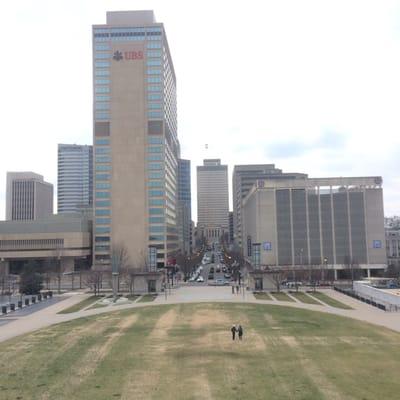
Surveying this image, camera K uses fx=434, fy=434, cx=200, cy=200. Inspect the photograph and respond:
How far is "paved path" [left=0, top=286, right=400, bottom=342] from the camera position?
49.8m

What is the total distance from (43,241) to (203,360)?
119 meters

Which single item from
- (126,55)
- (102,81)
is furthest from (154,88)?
(102,81)

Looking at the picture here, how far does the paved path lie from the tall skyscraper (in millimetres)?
58176

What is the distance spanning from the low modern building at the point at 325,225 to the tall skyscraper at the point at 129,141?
3557 cm

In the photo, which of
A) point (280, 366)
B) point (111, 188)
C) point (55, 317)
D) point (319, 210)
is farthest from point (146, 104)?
point (280, 366)

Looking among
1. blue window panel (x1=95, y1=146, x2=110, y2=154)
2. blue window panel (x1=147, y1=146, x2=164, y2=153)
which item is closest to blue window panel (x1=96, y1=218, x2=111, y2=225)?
blue window panel (x1=95, y1=146, x2=110, y2=154)

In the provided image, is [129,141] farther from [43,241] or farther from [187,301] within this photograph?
[187,301]

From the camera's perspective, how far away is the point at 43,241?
140 m

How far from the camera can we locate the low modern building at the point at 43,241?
13950 cm

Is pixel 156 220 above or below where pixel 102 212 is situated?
below

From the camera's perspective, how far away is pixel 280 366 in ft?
103

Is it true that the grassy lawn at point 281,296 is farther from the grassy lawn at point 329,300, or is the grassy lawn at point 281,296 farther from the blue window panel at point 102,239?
the blue window panel at point 102,239

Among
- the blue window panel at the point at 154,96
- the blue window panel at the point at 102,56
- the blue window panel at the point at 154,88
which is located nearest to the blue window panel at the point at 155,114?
the blue window panel at the point at 154,96

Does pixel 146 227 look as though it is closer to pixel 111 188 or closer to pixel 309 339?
pixel 111 188
